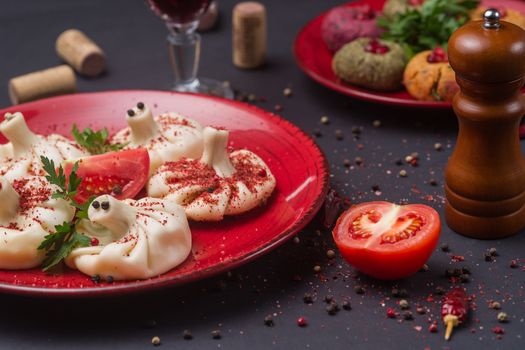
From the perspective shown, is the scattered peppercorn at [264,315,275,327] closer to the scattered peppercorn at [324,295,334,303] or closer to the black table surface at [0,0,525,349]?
the black table surface at [0,0,525,349]

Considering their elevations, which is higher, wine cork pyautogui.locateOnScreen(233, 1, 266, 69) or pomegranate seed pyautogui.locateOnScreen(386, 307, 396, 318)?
pomegranate seed pyautogui.locateOnScreen(386, 307, 396, 318)

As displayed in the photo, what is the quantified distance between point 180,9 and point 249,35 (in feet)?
1.48

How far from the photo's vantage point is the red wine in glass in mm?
3791

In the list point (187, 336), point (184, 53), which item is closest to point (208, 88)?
point (184, 53)

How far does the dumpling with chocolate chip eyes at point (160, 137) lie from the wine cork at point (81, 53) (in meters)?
1.07

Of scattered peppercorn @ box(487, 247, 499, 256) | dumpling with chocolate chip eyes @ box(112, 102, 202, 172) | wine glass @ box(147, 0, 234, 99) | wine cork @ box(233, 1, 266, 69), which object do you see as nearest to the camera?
scattered peppercorn @ box(487, 247, 499, 256)

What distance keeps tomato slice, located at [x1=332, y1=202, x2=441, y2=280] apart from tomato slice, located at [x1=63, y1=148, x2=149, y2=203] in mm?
676

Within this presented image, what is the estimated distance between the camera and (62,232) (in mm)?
2662


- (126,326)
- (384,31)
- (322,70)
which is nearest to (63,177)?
(126,326)

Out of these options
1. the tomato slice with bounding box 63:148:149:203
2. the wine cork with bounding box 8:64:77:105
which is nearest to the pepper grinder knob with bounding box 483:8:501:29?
the tomato slice with bounding box 63:148:149:203

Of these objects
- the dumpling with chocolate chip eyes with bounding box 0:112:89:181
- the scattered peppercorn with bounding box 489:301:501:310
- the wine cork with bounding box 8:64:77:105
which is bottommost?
the wine cork with bounding box 8:64:77:105

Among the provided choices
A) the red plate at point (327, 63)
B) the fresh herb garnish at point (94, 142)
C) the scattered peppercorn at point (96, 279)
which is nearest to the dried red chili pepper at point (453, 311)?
the scattered peppercorn at point (96, 279)

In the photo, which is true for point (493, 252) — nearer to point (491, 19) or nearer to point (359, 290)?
point (359, 290)

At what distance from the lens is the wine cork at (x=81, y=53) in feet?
13.7
